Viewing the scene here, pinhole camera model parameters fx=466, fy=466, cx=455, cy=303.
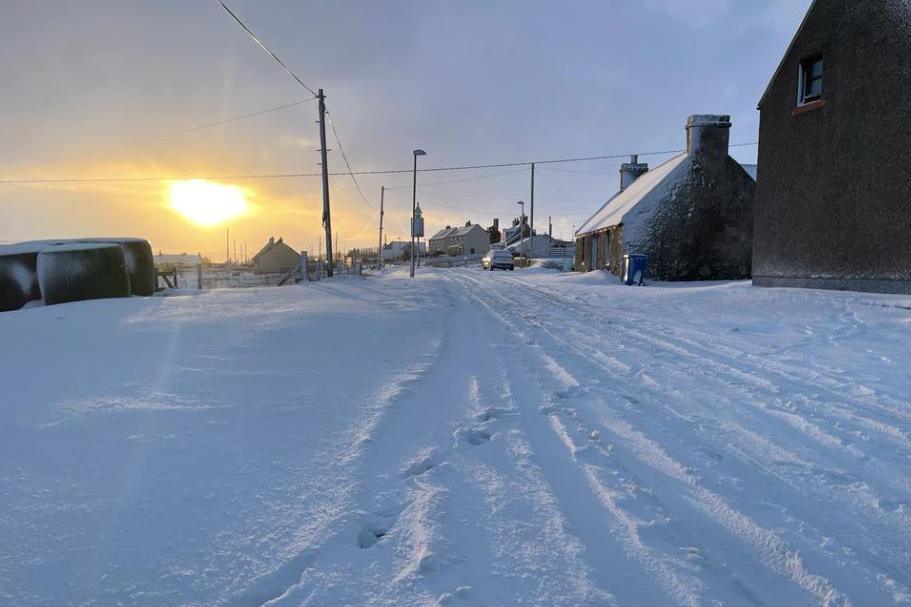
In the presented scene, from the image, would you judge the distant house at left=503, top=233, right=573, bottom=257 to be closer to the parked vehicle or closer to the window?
the parked vehicle

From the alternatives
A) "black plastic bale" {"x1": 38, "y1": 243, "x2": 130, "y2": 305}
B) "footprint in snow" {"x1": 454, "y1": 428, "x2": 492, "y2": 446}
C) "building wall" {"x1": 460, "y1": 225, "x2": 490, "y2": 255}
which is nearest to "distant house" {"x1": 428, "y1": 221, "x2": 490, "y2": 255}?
"building wall" {"x1": 460, "y1": 225, "x2": 490, "y2": 255}

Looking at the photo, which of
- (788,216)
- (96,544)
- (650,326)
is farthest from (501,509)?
(788,216)

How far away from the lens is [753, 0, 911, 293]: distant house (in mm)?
9695

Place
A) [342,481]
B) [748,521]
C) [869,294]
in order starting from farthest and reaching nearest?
[869,294] < [342,481] < [748,521]

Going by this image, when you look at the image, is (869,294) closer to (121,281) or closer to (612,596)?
(612,596)

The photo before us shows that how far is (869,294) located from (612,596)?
445 inches

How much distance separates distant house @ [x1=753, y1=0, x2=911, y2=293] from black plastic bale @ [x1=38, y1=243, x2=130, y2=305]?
17.0m

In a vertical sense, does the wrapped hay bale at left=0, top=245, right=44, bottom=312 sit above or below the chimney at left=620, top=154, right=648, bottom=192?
below

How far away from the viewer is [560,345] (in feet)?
21.1

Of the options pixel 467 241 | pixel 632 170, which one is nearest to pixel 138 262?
pixel 632 170

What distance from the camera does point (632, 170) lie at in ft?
94.6

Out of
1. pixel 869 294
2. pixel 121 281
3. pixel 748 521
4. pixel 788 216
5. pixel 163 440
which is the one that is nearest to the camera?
pixel 748 521

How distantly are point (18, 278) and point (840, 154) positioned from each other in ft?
63.2

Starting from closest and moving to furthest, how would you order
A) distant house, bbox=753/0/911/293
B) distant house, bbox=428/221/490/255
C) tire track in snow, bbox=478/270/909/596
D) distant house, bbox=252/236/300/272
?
1. tire track in snow, bbox=478/270/909/596
2. distant house, bbox=753/0/911/293
3. distant house, bbox=252/236/300/272
4. distant house, bbox=428/221/490/255
